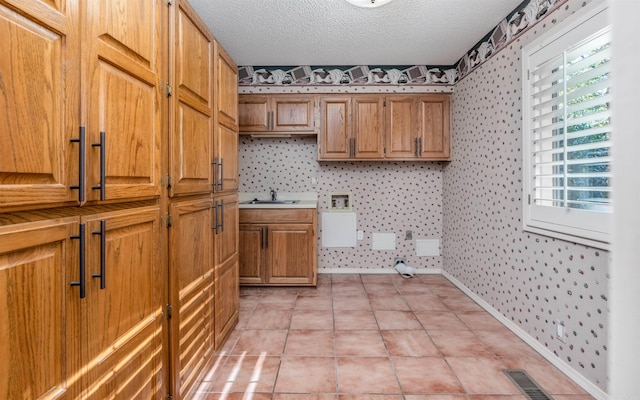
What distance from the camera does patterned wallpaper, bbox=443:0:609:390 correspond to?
191 cm

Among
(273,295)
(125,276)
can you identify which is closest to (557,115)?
(125,276)

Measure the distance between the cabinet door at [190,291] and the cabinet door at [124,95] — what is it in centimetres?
35

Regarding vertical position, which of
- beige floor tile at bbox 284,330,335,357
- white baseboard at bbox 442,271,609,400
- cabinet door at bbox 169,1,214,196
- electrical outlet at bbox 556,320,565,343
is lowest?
beige floor tile at bbox 284,330,335,357

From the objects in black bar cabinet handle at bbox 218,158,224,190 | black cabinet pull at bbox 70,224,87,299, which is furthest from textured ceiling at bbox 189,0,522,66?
black cabinet pull at bbox 70,224,87,299

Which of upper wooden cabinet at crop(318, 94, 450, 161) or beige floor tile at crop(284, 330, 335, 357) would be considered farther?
upper wooden cabinet at crop(318, 94, 450, 161)

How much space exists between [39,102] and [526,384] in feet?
8.40

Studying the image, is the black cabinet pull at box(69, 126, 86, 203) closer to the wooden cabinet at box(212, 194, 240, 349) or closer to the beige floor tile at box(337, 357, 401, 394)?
the wooden cabinet at box(212, 194, 240, 349)

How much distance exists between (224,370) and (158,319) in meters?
0.80

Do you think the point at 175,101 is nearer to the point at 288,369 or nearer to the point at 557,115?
the point at 288,369

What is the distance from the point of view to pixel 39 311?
35.0 inches

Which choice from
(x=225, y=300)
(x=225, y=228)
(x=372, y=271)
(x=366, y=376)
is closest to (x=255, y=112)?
(x=225, y=228)

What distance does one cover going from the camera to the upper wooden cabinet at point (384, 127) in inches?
155

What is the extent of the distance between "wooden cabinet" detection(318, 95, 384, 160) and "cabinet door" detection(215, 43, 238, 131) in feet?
4.87

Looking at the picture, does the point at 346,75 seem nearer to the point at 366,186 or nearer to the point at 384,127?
the point at 384,127
